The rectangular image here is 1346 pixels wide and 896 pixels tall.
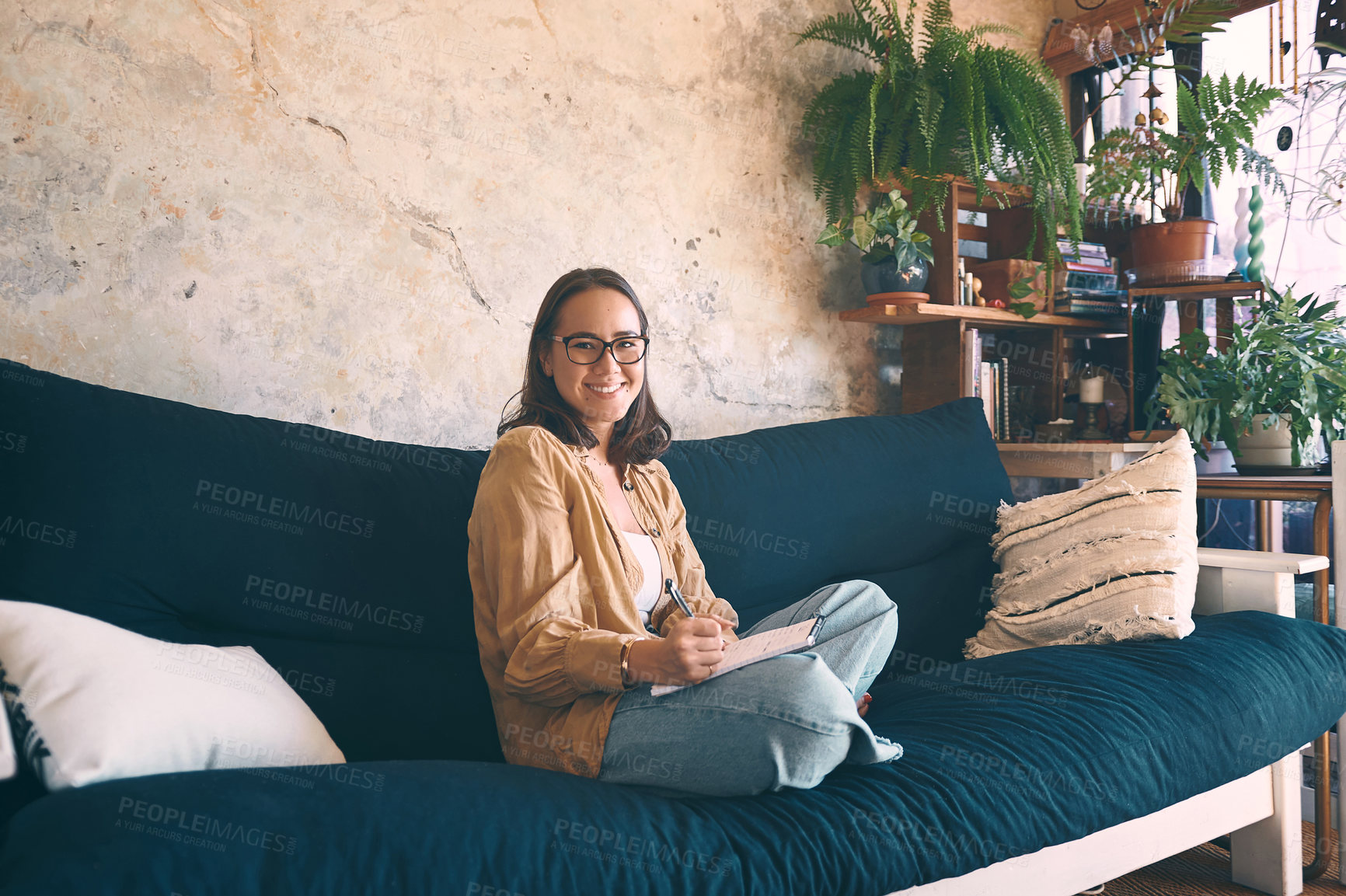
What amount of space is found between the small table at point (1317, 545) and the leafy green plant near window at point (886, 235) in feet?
3.00

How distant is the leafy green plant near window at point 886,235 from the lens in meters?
2.36

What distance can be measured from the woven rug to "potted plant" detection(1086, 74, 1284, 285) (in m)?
1.50

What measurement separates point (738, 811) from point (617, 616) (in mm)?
320

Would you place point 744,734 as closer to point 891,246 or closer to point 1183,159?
point 891,246

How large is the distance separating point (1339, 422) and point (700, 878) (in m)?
2.17

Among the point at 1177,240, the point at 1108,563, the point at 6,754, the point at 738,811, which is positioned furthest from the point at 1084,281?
the point at 6,754

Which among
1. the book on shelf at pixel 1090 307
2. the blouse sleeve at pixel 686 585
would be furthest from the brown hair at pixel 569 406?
the book on shelf at pixel 1090 307

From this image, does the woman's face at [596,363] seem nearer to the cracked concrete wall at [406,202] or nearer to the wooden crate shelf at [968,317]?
the cracked concrete wall at [406,202]

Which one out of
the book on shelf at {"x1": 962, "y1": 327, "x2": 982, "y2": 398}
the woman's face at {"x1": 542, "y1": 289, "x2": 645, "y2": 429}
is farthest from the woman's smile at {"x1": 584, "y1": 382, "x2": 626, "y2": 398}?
the book on shelf at {"x1": 962, "y1": 327, "x2": 982, "y2": 398}

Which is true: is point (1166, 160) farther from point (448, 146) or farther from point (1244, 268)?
point (448, 146)

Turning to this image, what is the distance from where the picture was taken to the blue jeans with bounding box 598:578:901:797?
3.37ft

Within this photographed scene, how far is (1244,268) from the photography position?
2.57 meters

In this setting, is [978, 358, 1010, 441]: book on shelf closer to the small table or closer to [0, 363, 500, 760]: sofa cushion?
the small table

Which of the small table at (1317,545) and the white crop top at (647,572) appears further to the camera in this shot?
the small table at (1317,545)
